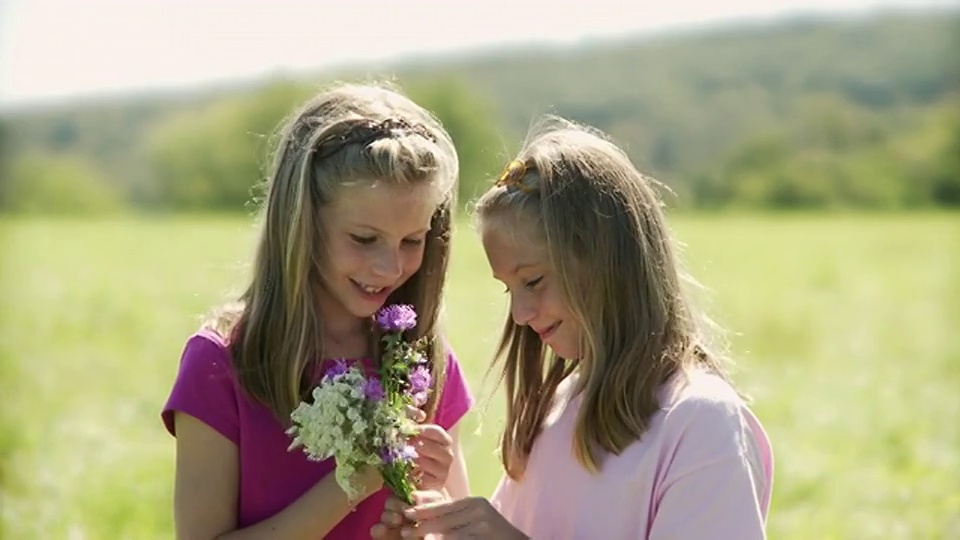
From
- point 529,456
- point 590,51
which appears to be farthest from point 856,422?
point 590,51

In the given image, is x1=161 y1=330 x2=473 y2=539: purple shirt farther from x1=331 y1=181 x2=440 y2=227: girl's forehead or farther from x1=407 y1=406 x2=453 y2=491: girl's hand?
x1=331 y1=181 x2=440 y2=227: girl's forehead

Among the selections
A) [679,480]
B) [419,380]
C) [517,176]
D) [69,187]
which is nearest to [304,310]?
[419,380]

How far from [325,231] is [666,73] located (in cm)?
8740

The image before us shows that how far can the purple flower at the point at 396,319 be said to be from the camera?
3.47 meters

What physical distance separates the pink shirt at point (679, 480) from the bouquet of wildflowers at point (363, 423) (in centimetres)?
54

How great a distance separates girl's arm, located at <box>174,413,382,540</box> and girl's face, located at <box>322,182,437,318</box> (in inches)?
20.7

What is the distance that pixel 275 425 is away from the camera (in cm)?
368

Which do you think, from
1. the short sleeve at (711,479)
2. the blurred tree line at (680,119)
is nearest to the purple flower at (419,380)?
the short sleeve at (711,479)

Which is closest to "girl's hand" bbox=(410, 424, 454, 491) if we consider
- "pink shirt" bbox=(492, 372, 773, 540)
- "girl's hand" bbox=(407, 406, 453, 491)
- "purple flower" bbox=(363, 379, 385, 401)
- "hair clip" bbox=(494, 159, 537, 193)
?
"girl's hand" bbox=(407, 406, 453, 491)

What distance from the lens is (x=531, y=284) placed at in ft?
12.0

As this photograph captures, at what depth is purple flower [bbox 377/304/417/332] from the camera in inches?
136

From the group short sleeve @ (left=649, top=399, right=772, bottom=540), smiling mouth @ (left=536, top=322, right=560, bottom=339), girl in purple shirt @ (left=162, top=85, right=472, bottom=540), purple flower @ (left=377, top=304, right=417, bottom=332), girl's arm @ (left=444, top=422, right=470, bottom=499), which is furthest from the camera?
girl's arm @ (left=444, top=422, right=470, bottom=499)

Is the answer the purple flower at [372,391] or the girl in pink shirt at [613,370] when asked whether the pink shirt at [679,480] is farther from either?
the purple flower at [372,391]

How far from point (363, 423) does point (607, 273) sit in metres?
0.84
